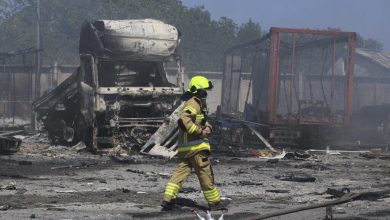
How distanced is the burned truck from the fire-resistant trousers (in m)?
8.16

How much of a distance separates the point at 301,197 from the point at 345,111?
10.4 metres

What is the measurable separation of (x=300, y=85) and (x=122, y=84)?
5166mm

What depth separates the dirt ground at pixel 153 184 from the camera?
26.3ft

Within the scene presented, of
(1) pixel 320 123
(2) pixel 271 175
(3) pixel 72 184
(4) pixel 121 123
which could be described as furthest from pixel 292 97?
(3) pixel 72 184

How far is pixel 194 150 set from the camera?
8.14m

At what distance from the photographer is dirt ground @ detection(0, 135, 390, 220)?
8.03m

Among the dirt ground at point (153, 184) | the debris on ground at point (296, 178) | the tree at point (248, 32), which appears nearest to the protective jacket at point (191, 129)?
the dirt ground at point (153, 184)

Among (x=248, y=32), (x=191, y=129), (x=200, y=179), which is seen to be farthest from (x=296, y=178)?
(x=248, y=32)

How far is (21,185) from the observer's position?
34.0 feet

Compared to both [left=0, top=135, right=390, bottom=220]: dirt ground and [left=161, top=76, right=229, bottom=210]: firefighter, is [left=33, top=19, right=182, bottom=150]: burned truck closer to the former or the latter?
[left=0, top=135, right=390, bottom=220]: dirt ground

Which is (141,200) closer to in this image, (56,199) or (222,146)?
(56,199)

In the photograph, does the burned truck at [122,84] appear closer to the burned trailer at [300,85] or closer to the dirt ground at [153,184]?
the dirt ground at [153,184]

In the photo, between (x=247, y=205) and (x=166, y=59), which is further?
(x=166, y=59)

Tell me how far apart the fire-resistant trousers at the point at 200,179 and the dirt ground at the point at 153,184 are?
0.21m
